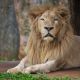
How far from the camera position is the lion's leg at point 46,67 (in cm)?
705

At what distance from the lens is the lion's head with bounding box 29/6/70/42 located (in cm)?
718

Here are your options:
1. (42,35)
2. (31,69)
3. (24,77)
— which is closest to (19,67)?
(31,69)

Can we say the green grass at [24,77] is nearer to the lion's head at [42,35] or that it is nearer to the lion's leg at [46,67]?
the lion's leg at [46,67]

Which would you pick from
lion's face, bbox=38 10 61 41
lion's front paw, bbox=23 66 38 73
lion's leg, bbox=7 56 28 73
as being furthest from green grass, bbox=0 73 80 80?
lion's face, bbox=38 10 61 41

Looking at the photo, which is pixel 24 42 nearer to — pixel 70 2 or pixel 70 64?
pixel 70 2

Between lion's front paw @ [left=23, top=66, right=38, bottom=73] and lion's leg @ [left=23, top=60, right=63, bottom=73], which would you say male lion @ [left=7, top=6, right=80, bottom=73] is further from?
lion's front paw @ [left=23, top=66, right=38, bottom=73]

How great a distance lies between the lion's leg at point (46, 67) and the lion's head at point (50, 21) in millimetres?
377

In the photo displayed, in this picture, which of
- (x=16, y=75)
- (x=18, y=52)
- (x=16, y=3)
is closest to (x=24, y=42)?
(x=18, y=52)

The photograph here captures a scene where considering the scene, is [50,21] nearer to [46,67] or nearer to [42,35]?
[42,35]

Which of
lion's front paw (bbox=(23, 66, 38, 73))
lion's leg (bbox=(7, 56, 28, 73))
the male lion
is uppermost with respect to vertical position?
the male lion

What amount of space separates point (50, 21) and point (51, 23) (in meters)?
0.04

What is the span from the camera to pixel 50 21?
723cm

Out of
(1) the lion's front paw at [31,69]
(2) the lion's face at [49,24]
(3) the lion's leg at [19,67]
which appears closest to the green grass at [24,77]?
(1) the lion's front paw at [31,69]

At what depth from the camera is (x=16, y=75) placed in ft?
22.1
